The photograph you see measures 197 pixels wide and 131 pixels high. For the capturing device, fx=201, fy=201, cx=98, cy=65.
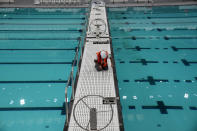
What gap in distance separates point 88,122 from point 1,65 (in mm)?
3560

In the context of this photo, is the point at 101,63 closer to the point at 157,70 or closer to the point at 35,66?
the point at 157,70

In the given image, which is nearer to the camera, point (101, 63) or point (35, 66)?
point (101, 63)

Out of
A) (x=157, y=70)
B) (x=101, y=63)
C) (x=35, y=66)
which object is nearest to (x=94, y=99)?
(x=101, y=63)

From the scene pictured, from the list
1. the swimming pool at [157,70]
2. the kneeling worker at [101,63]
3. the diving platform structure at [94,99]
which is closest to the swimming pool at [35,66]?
the diving platform structure at [94,99]

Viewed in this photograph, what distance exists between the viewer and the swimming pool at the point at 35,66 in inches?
133

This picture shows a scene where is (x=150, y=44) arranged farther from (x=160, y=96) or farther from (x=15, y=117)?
(x=15, y=117)

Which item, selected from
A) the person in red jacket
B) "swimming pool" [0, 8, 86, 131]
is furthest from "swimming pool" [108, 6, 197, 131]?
"swimming pool" [0, 8, 86, 131]

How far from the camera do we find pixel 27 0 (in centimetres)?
1082

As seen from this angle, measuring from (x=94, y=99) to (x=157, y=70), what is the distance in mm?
2463

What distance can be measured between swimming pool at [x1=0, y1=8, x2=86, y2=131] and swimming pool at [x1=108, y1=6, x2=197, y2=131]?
1264mm

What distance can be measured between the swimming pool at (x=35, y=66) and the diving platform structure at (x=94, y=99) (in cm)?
75

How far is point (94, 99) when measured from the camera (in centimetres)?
268

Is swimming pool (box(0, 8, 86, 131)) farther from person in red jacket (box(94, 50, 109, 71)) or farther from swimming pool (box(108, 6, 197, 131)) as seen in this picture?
swimming pool (box(108, 6, 197, 131))

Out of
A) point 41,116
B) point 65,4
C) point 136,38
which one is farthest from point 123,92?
point 65,4
